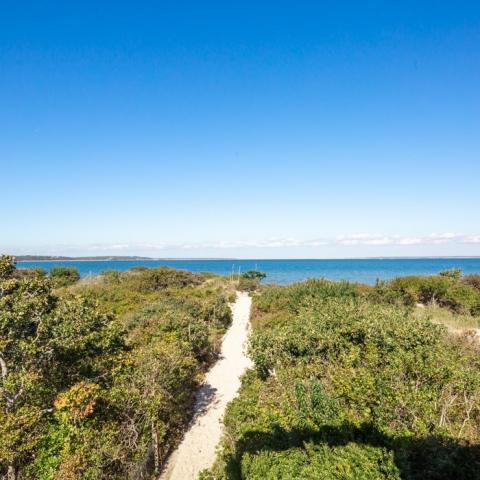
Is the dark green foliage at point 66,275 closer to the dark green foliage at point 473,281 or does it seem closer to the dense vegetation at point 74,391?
the dense vegetation at point 74,391

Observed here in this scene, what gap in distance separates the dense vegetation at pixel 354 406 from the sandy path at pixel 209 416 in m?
1.83

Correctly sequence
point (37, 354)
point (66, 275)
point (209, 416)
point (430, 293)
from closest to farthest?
point (37, 354) → point (209, 416) → point (430, 293) → point (66, 275)

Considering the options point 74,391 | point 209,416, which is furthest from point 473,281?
point 74,391

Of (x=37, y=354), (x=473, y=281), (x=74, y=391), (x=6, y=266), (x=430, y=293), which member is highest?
(x=6, y=266)

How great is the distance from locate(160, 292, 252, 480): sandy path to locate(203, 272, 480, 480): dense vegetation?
1835mm

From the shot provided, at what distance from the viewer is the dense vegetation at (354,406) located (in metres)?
5.89

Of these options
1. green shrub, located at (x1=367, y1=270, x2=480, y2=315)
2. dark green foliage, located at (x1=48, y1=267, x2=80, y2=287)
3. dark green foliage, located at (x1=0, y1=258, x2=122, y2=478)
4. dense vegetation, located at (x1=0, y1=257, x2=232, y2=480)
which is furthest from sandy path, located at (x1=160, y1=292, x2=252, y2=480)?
dark green foliage, located at (x1=48, y1=267, x2=80, y2=287)

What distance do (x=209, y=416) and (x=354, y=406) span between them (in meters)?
7.58

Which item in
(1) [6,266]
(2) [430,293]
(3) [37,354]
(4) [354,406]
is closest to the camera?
(4) [354,406]

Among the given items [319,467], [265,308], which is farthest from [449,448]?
[265,308]

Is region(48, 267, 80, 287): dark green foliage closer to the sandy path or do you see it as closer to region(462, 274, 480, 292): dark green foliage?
the sandy path

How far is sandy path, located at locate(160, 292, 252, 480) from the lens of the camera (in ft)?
33.8

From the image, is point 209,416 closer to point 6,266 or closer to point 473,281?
point 6,266

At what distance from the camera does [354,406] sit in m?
7.96
